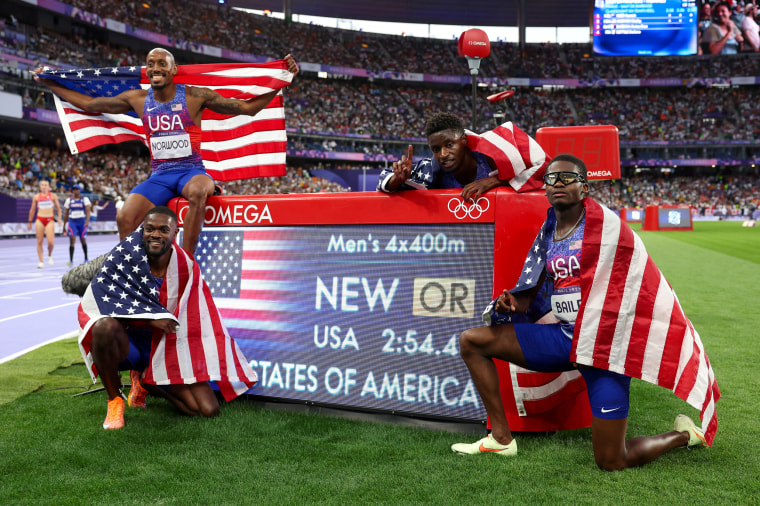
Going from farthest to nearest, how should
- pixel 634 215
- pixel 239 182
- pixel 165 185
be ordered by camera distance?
pixel 239 182
pixel 634 215
pixel 165 185

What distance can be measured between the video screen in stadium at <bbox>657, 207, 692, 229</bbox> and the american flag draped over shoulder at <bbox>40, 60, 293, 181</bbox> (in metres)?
31.7

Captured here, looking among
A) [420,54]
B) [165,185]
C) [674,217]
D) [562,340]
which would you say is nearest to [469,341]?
[562,340]

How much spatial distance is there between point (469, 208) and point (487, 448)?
1405 mm

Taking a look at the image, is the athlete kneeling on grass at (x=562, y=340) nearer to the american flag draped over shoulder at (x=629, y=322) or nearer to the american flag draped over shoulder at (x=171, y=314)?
the american flag draped over shoulder at (x=629, y=322)

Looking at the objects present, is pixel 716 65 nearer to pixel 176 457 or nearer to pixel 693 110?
pixel 693 110

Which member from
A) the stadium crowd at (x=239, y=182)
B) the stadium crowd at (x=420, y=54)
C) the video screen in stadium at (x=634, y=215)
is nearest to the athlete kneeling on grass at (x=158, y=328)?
the stadium crowd at (x=239, y=182)

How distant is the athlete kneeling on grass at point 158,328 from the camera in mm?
3869

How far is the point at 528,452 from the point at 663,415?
1389mm

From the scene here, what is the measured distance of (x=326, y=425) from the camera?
3807 mm

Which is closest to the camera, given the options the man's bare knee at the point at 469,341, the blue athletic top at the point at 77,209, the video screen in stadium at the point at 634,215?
the man's bare knee at the point at 469,341

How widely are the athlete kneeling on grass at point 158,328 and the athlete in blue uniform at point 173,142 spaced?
427mm

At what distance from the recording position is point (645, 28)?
5091 cm

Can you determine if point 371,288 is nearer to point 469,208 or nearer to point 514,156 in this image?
point 469,208

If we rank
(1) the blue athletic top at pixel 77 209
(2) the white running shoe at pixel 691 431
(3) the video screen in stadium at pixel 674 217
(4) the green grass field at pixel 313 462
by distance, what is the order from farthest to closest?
1. (3) the video screen in stadium at pixel 674 217
2. (1) the blue athletic top at pixel 77 209
3. (2) the white running shoe at pixel 691 431
4. (4) the green grass field at pixel 313 462
